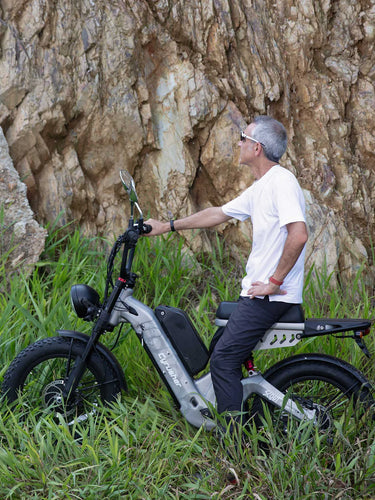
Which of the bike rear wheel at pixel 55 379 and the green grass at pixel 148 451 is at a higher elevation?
the bike rear wheel at pixel 55 379

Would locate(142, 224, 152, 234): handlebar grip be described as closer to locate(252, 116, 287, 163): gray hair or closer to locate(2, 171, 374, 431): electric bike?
locate(2, 171, 374, 431): electric bike

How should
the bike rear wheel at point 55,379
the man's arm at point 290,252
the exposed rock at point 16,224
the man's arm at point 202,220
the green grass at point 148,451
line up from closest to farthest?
the green grass at point 148,451, the man's arm at point 290,252, the bike rear wheel at point 55,379, the man's arm at point 202,220, the exposed rock at point 16,224

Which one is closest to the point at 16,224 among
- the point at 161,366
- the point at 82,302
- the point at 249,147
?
the point at 82,302

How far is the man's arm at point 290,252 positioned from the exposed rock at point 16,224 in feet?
7.97

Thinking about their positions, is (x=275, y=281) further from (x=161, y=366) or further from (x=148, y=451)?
(x=148, y=451)

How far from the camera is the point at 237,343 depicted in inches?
119

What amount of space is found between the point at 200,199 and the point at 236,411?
308 centimetres

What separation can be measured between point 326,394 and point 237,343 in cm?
68

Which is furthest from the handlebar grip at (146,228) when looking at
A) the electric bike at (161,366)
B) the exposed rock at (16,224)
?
the exposed rock at (16,224)

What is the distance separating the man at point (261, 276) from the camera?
2.98 m

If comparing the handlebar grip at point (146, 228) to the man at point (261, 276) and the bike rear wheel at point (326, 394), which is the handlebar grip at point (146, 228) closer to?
the man at point (261, 276)

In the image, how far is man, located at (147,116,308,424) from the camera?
2.98 meters

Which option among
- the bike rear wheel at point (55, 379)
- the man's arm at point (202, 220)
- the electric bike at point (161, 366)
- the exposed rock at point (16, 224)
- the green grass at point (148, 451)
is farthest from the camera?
the exposed rock at point (16, 224)

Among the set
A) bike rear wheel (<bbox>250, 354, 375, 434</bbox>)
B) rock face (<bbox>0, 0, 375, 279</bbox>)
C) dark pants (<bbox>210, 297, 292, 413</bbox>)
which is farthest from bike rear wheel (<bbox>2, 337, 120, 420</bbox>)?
rock face (<bbox>0, 0, 375, 279</bbox>)
